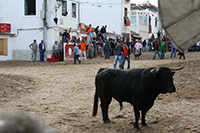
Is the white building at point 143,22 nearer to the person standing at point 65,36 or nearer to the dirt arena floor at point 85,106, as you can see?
the person standing at point 65,36

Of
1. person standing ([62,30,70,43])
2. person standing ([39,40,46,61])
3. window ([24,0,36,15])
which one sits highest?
window ([24,0,36,15])

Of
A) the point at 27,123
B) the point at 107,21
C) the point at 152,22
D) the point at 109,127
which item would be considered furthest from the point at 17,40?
the point at 152,22

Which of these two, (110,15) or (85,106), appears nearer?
(85,106)

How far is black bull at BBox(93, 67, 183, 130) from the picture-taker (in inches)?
231

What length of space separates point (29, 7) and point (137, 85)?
25.9 m

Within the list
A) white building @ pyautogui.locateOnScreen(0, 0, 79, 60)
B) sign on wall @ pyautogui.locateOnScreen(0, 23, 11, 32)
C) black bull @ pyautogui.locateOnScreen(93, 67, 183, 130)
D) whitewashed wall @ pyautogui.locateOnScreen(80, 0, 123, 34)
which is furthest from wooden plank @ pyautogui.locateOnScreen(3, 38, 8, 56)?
black bull @ pyautogui.locateOnScreen(93, 67, 183, 130)

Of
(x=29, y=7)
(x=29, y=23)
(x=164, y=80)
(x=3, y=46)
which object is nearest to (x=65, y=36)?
(x=29, y=23)

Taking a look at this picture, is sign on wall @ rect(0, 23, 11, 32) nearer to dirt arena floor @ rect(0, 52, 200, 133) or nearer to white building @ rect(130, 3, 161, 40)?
dirt arena floor @ rect(0, 52, 200, 133)

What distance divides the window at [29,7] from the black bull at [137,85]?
80.7ft

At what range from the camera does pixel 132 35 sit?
52438 mm

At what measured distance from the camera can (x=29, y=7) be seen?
98.4ft

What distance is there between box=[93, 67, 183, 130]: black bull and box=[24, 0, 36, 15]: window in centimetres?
2459

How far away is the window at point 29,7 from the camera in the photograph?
29.8 meters

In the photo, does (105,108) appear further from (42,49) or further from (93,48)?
(93,48)
